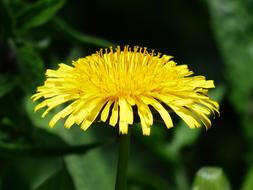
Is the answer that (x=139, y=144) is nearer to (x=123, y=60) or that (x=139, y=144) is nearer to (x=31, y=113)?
(x=31, y=113)

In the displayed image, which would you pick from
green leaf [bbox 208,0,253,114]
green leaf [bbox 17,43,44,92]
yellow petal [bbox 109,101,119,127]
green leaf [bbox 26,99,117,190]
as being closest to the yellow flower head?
yellow petal [bbox 109,101,119,127]

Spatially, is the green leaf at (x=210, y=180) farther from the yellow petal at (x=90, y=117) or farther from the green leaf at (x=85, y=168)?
the yellow petal at (x=90, y=117)

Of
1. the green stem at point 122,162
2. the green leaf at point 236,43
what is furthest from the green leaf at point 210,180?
the green leaf at point 236,43

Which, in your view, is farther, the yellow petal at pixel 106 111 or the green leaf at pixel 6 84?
the green leaf at pixel 6 84

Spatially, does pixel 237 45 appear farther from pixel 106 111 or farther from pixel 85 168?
pixel 106 111

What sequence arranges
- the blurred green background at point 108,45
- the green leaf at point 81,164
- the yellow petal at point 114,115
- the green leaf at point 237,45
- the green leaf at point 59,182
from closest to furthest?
the yellow petal at point 114,115, the green leaf at point 59,182, the blurred green background at point 108,45, the green leaf at point 81,164, the green leaf at point 237,45

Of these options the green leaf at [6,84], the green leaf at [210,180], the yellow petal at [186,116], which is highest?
the green leaf at [6,84]

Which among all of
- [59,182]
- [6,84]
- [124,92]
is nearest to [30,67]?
[6,84]

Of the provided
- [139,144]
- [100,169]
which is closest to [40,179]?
[100,169]
